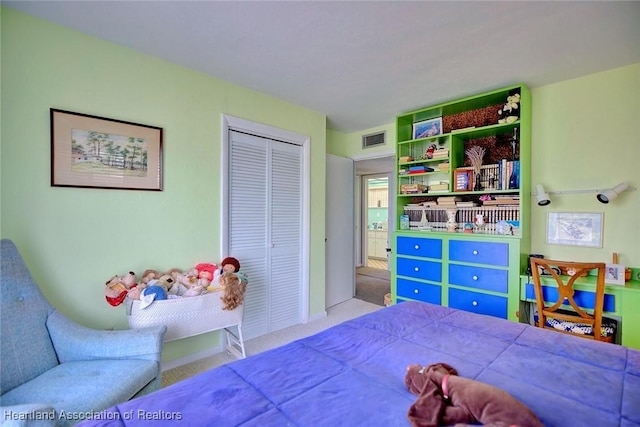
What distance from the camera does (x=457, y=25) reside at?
186 centimetres

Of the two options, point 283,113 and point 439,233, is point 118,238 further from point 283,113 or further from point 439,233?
point 439,233

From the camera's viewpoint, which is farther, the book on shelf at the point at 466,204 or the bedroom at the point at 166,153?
the book on shelf at the point at 466,204

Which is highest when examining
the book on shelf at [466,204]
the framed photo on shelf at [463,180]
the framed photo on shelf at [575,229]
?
the framed photo on shelf at [463,180]

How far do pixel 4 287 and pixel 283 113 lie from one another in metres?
2.57

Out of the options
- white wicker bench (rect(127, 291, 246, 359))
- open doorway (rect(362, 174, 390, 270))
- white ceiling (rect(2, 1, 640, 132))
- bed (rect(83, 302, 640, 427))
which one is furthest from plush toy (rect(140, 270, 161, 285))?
open doorway (rect(362, 174, 390, 270))

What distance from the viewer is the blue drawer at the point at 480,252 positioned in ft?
8.70

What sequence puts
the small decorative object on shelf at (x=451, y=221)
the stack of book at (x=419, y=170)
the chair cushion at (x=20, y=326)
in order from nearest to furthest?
the chair cushion at (x=20, y=326), the small decorative object on shelf at (x=451, y=221), the stack of book at (x=419, y=170)

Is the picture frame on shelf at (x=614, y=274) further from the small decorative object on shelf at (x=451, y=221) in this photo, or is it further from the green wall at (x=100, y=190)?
the green wall at (x=100, y=190)

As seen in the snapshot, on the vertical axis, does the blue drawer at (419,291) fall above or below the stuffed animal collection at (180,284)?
below

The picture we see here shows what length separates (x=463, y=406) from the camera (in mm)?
916

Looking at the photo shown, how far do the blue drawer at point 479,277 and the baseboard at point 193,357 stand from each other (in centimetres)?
239

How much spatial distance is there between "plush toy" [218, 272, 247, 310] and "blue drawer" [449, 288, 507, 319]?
6.95 feet

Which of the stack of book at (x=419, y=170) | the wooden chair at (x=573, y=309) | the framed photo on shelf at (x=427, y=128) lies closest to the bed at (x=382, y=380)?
the wooden chair at (x=573, y=309)

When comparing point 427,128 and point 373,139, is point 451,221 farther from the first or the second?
point 373,139
